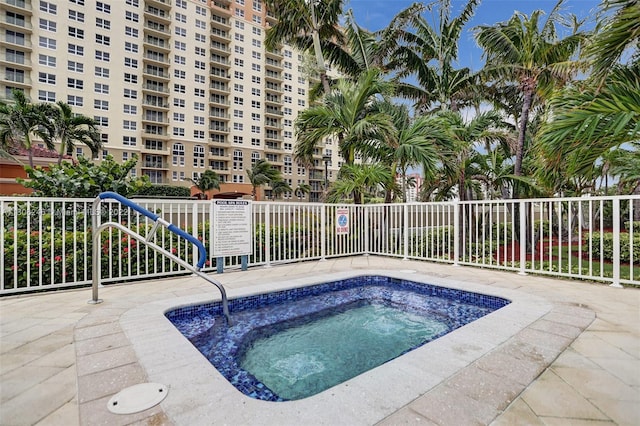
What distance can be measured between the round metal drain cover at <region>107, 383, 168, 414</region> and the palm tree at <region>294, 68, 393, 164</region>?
6757 millimetres

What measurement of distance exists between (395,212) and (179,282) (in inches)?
195

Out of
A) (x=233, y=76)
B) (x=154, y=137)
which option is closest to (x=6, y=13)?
(x=154, y=137)

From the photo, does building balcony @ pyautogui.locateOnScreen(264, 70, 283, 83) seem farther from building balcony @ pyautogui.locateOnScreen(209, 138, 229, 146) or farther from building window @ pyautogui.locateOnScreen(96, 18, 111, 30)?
building window @ pyautogui.locateOnScreen(96, 18, 111, 30)

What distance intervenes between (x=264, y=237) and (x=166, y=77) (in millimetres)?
35778

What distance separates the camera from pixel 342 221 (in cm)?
721

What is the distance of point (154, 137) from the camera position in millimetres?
33312

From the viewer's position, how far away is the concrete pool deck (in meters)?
1.49

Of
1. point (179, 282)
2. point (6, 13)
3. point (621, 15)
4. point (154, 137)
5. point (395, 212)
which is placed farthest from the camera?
point (154, 137)

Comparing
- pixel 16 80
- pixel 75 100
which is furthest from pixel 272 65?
pixel 16 80

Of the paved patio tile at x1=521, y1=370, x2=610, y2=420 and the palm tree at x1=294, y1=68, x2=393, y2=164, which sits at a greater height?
the palm tree at x1=294, y1=68, x2=393, y2=164

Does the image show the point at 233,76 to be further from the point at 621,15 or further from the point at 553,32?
the point at 621,15

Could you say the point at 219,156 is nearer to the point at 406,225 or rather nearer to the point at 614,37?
the point at 406,225

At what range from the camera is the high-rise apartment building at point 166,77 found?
1106 inches

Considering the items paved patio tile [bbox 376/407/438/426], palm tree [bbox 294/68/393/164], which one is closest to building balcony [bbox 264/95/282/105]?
palm tree [bbox 294/68/393/164]
